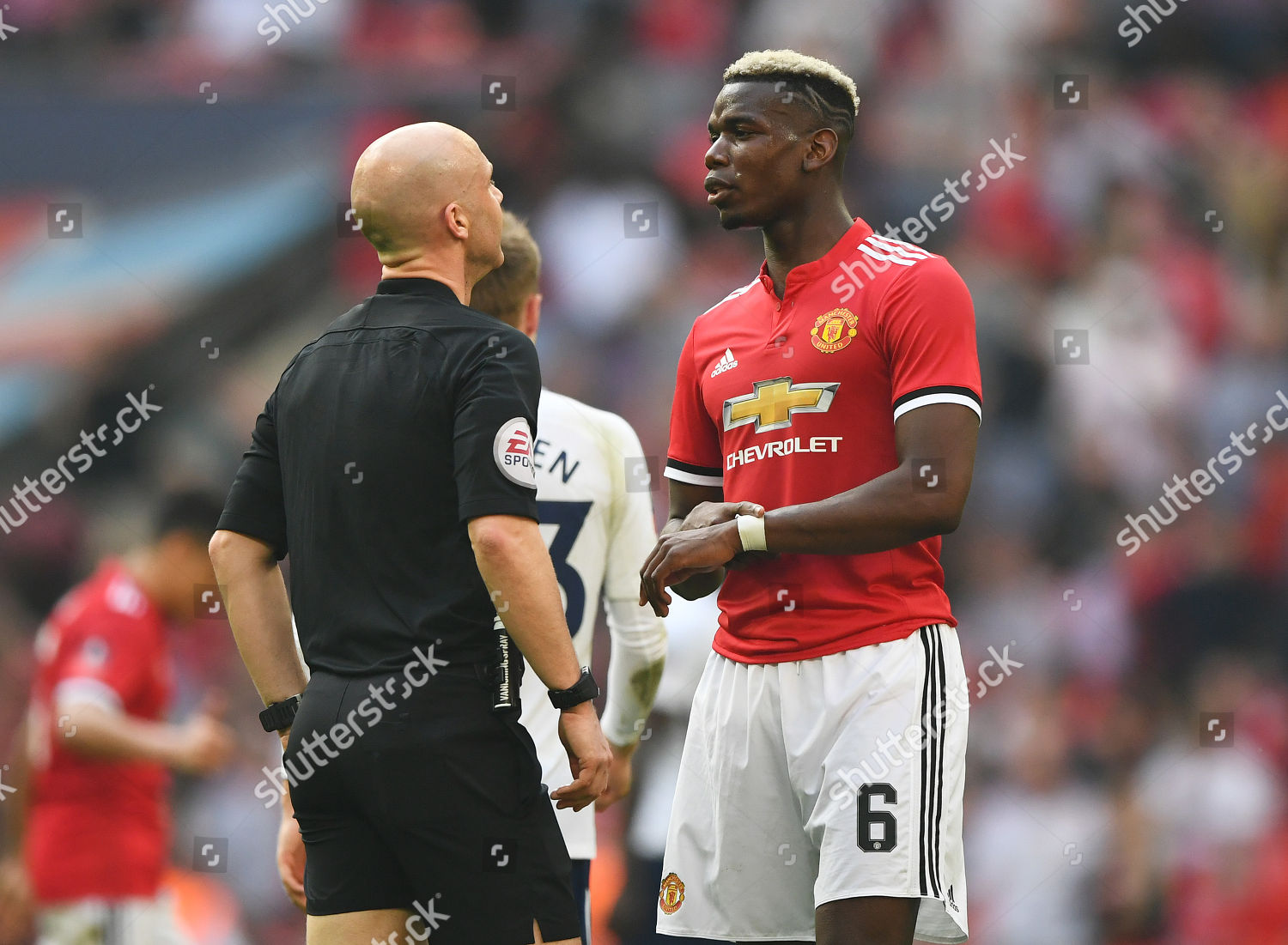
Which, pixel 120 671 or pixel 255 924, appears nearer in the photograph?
pixel 120 671

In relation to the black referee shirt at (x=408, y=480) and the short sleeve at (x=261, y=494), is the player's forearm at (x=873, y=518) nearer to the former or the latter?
the black referee shirt at (x=408, y=480)

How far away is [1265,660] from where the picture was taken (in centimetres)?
703

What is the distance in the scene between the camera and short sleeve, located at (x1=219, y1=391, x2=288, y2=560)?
3.02 m

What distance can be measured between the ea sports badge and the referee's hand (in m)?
0.44

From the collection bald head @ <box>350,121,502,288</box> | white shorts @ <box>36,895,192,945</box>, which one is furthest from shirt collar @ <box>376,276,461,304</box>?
white shorts @ <box>36,895,192,945</box>

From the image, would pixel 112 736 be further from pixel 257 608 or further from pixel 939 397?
pixel 939 397

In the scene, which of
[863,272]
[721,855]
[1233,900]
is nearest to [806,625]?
[721,855]

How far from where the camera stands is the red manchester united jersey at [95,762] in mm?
5473

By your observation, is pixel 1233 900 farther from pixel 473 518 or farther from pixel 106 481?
pixel 106 481

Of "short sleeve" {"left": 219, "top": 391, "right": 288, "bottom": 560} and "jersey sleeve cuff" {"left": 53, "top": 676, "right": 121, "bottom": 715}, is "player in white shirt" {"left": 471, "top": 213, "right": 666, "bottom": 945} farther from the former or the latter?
"jersey sleeve cuff" {"left": 53, "top": 676, "right": 121, "bottom": 715}

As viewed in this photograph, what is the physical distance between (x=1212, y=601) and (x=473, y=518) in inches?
216

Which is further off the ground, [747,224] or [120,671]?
[747,224]

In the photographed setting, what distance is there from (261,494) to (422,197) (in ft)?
2.26

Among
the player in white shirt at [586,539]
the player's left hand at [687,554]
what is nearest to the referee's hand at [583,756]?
the player's left hand at [687,554]
